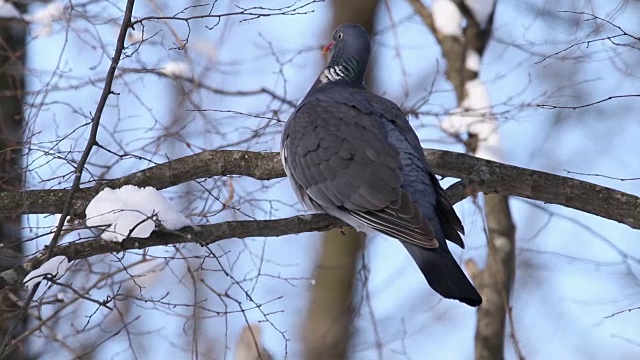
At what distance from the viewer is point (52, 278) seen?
10.0 feet

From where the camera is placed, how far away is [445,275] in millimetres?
3555

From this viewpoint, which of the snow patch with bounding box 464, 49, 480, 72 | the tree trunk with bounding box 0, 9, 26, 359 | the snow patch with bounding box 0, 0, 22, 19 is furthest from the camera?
the snow patch with bounding box 464, 49, 480, 72

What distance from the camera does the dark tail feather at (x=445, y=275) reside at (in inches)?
136

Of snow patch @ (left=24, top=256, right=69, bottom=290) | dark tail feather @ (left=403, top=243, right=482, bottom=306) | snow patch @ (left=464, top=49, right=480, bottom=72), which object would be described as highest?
snow patch @ (left=464, top=49, right=480, bottom=72)

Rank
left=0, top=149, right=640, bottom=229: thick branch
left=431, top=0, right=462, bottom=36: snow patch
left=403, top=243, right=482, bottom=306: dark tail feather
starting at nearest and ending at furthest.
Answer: left=403, top=243, right=482, bottom=306: dark tail feather, left=0, top=149, right=640, bottom=229: thick branch, left=431, top=0, right=462, bottom=36: snow patch

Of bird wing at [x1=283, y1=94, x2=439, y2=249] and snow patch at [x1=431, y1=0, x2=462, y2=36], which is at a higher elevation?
snow patch at [x1=431, y1=0, x2=462, y2=36]

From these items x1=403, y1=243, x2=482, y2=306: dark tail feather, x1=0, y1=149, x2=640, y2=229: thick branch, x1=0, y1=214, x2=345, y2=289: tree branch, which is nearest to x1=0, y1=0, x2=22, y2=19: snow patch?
x1=0, y1=149, x2=640, y2=229: thick branch

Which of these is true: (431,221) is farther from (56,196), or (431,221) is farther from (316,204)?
(56,196)

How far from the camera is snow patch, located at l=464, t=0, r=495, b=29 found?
21.6ft

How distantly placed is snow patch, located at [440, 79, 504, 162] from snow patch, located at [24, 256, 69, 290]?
3035mm

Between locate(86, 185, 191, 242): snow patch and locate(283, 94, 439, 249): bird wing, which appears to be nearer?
locate(86, 185, 191, 242): snow patch

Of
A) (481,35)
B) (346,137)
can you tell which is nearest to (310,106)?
(346,137)

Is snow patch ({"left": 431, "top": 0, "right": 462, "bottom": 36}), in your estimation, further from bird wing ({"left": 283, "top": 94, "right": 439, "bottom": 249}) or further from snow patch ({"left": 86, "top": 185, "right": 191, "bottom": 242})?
snow patch ({"left": 86, "top": 185, "right": 191, "bottom": 242})

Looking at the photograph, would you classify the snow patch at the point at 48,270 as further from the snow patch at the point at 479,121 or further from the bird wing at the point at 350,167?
the snow patch at the point at 479,121
